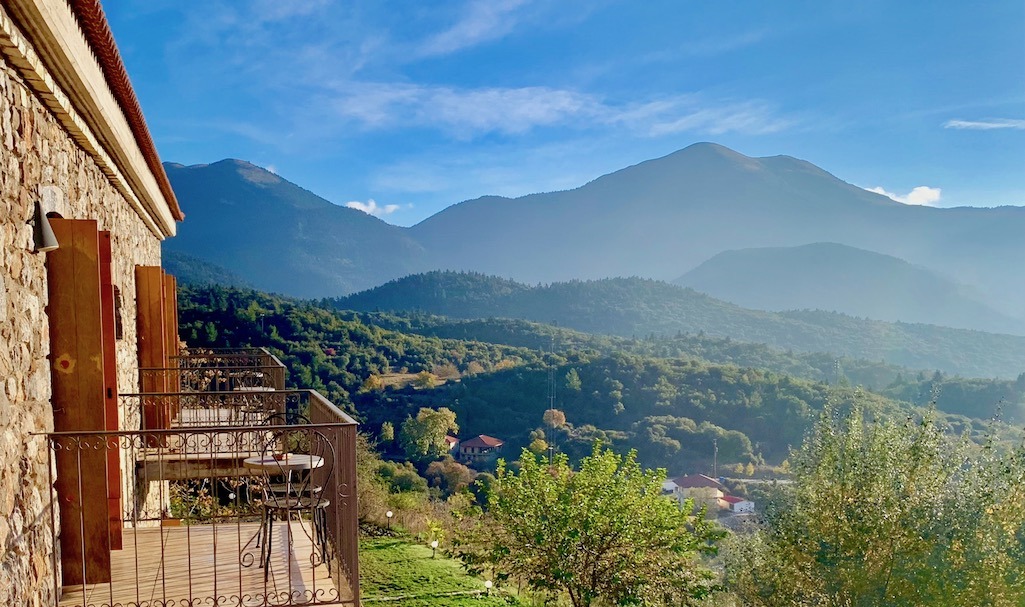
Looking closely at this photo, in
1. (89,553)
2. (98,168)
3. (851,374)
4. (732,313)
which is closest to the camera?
(89,553)

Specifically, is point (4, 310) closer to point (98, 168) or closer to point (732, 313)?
point (98, 168)

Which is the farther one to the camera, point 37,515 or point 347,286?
point 347,286

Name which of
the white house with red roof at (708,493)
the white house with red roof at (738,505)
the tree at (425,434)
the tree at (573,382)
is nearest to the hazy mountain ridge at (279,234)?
the tree at (573,382)

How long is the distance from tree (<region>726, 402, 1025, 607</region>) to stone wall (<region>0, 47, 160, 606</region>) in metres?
Answer: 12.2

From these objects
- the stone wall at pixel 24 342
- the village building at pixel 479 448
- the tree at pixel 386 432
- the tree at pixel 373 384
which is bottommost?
the village building at pixel 479 448

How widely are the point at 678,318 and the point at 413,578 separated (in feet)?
347

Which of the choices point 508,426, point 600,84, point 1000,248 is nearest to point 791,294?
point 1000,248

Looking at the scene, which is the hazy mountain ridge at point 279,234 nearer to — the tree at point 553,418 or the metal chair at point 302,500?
the tree at point 553,418

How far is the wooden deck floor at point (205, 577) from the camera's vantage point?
4.21 m

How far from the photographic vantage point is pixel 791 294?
176375 mm

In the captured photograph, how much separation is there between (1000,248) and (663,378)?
179 meters

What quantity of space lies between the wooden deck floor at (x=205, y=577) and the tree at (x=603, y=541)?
7.76m

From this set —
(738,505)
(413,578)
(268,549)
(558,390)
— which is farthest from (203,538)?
(558,390)

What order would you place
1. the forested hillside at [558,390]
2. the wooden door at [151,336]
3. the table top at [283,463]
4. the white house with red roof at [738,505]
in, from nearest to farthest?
the table top at [283,463] → the wooden door at [151,336] → the forested hillside at [558,390] → the white house with red roof at [738,505]
